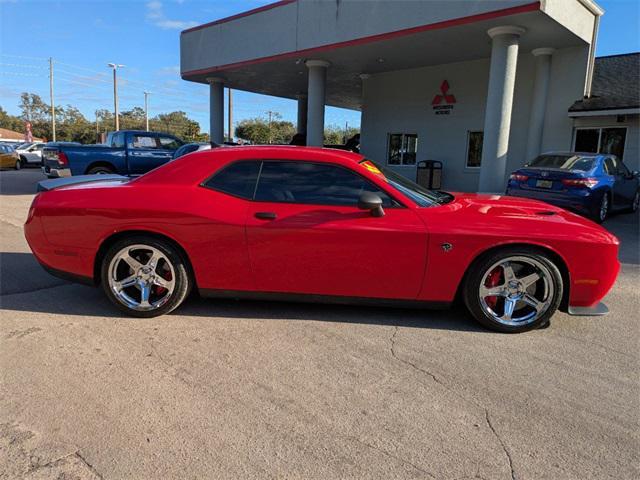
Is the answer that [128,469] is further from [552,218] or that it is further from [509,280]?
[552,218]

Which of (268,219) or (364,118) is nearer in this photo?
(268,219)

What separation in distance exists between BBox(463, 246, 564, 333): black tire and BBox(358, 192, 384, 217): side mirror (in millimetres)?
858

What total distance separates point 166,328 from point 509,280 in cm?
278

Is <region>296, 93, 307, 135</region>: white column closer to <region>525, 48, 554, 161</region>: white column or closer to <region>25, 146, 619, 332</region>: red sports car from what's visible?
<region>525, 48, 554, 161</region>: white column

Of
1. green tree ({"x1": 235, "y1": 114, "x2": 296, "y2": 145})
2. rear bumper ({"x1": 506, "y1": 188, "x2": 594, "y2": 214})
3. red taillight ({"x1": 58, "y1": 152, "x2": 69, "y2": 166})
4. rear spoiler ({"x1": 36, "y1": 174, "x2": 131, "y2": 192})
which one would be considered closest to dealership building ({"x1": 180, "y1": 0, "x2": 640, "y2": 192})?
rear bumper ({"x1": 506, "y1": 188, "x2": 594, "y2": 214})

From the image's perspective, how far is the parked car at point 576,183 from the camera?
9070 mm

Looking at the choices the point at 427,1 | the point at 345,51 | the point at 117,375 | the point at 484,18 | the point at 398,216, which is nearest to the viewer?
the point at 117,375

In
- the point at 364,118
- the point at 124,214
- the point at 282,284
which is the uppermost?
the point at 364,118

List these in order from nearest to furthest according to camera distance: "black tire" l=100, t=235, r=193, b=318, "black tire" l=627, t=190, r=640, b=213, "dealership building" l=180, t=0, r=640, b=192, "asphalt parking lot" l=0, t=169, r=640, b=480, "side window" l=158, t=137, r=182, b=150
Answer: "asphalt parking lot" l=0, t=169, r=640, b=480, "black tire" l=100, t=235, r=193, b=318, "black tire" l=627, t=190, r=640, b=213, "dealership building" l=180, t=0, r=640, b=192, "side window" l=158, t=137, r=182, b=150

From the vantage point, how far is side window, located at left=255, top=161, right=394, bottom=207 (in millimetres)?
3799

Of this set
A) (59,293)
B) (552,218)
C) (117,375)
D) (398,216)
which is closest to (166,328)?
(117,375)

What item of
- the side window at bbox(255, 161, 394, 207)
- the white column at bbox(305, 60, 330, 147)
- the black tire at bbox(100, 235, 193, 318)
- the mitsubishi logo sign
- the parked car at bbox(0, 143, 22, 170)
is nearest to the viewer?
the side window at bbox(255, 161, 394, 207)

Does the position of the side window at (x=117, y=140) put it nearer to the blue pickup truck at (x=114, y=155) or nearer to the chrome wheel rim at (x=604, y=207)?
the blue pickup truck at (x=114, y=155)

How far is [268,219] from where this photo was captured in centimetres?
374
